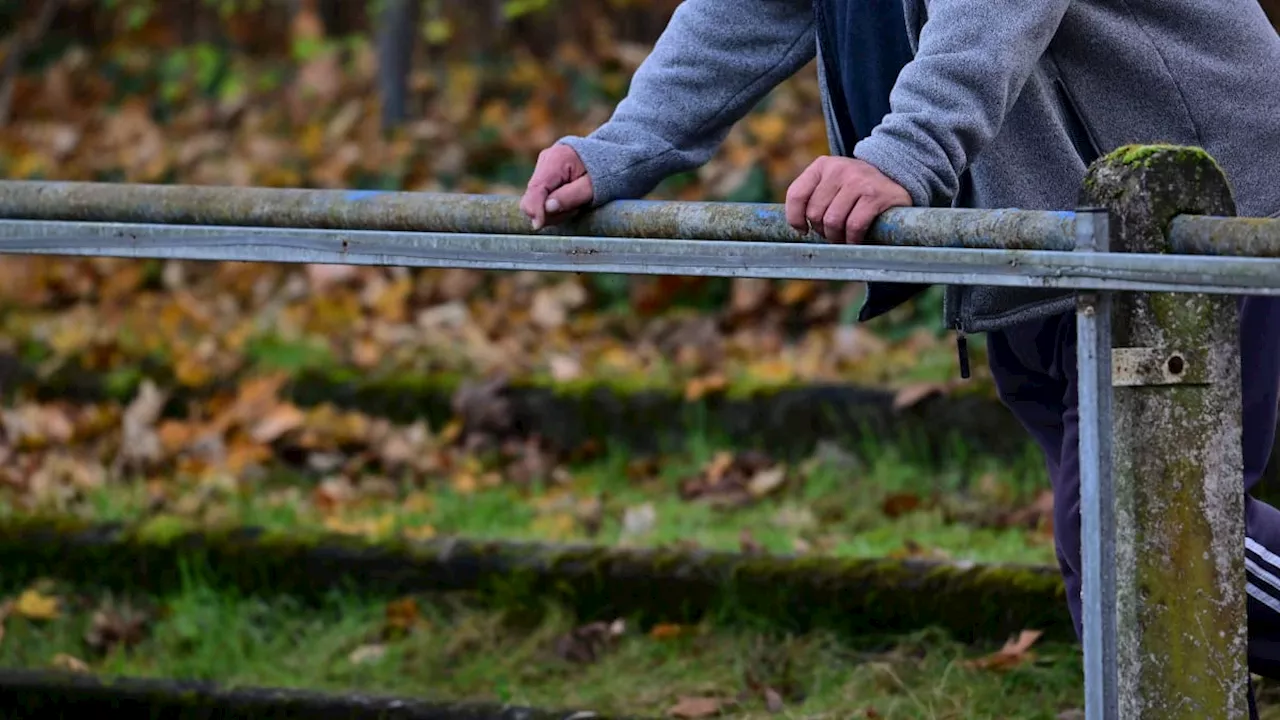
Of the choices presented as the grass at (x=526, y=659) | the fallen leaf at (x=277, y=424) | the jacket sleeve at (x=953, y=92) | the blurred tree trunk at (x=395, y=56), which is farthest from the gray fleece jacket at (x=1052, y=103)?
the blurred tree trunk at (x=395, y=56)

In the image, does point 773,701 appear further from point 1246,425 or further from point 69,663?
point 69,663

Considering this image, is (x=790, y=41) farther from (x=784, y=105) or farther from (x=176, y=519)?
(x=784, y=105)

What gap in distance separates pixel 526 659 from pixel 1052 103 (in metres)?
1.74

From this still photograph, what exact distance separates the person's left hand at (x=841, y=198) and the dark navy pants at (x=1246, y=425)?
0.40m

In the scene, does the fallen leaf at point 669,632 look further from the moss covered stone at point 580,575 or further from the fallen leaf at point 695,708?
the fallen leaf at point 695,708

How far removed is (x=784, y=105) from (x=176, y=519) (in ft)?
10.6

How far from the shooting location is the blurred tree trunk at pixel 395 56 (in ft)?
22.6

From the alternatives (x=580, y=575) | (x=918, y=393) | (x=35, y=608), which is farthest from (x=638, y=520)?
(x=35, y=608)

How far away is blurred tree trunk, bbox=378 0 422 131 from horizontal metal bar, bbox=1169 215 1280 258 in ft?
18.0

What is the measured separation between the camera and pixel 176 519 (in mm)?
3975

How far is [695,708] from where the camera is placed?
3.02 metres

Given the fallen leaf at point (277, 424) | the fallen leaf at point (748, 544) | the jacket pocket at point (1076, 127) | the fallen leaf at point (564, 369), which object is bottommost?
the fallen leaf at point (748, 544)

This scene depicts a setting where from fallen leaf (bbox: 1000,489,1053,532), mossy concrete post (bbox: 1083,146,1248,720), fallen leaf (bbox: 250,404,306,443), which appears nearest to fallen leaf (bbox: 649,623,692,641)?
fallen leaf (bbox: 1000,489,1053,532)

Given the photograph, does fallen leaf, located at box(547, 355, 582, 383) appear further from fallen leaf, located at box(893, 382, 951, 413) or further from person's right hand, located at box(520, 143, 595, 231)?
person's right hand, located at box(520, 143, 595, 231)
